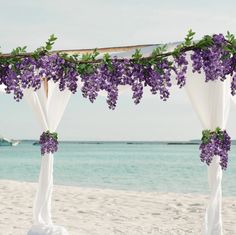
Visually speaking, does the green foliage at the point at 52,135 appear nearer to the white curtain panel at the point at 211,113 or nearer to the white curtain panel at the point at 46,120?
the white curtain panel at the point at 46,120

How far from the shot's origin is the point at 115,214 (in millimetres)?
8523

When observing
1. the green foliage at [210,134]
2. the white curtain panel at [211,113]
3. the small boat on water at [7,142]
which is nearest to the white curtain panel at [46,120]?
the white curtain panel at [211,113]

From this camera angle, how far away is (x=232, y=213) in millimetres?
8688

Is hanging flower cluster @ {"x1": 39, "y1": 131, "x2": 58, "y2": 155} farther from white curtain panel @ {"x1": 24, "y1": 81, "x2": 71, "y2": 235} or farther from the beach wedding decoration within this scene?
the beach wedding decoration

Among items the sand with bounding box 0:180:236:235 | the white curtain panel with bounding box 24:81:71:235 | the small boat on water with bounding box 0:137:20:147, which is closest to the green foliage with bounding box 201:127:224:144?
the sand with bounding box 0:180:236:235

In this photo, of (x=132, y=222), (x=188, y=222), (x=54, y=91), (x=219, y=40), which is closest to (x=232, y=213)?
(x=188, y=222)

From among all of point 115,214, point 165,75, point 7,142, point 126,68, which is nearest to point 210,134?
point 165,75

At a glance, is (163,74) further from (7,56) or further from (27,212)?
(27,212)

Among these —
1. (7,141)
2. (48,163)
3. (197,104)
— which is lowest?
(48,163)

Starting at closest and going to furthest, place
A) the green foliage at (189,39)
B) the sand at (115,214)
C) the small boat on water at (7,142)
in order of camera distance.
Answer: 1. the green foliage at (189,39)
2. the sand at (115,214)
3. the small boat on water at (7,142)

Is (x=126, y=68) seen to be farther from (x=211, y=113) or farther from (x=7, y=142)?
(x=7, y=142)

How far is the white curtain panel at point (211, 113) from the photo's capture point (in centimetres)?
540

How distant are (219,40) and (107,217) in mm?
4066

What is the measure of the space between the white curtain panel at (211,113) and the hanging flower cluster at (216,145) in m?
0.08
